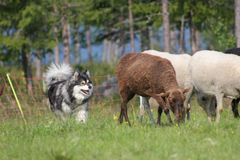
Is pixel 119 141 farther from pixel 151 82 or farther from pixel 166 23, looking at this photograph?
pixel 166 23

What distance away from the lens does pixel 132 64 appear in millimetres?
15164

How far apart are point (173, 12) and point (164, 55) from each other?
1426cm

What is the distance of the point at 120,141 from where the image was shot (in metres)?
11.8

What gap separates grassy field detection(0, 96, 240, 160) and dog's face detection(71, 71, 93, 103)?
2332 millimetres

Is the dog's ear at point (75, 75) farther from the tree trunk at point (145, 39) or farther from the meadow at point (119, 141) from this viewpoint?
the tree trunk at point (145, 39)

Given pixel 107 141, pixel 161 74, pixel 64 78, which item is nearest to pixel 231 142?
pixel 107 141

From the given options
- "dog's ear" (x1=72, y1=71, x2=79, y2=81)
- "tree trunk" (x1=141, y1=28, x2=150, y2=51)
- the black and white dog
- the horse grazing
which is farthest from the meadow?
"tree trunk" (x1=141, y1=28, x2=150, y2=51)

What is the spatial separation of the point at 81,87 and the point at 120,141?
4.99m

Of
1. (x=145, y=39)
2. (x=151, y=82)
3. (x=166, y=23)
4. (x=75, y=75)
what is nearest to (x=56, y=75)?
(x=75, y=75)

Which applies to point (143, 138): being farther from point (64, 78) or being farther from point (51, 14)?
point (51, 14)

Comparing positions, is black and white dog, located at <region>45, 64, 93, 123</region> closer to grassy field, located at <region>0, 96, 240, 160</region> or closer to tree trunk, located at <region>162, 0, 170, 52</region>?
grassy field, located at <region>0, 96, 240, 160</region>

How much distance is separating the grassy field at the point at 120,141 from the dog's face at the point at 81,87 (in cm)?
233

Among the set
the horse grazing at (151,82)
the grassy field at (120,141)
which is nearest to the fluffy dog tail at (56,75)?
the horse grazing at (151,82)

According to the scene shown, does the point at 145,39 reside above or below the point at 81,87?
below
